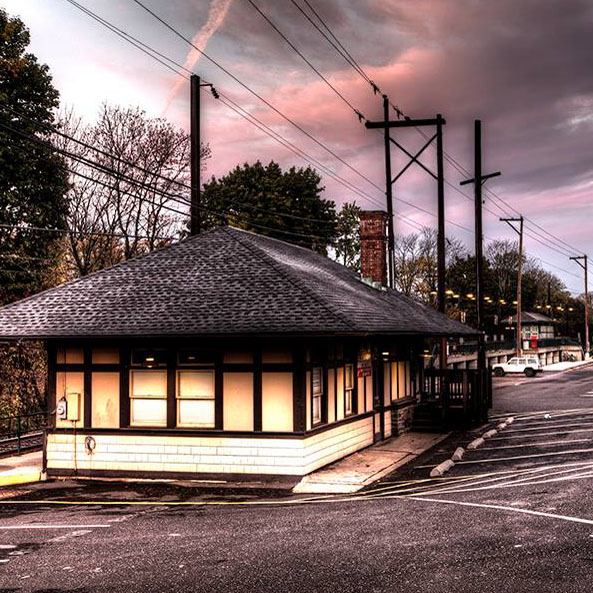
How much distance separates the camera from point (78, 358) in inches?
739

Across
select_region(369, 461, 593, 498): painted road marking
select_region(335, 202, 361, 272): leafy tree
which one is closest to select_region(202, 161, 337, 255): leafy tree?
select_region(335, 202, 361, 272): leafy tree

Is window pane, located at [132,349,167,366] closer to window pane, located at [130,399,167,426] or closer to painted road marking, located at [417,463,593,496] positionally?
window pane, located at [130,399,167,426]

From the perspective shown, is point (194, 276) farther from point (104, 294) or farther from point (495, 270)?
point (495, 270)

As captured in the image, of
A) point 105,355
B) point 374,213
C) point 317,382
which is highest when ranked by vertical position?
point 374,213

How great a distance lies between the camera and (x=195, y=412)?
18.1 metres

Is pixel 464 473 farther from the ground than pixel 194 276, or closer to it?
closer to it

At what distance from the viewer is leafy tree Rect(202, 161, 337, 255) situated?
56906 mm

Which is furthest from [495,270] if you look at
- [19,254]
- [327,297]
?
[327,297]

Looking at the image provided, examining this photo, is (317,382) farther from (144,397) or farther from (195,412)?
(144,397)

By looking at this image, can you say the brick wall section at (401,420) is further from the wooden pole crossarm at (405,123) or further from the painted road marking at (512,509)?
the wooden pole crossarm at (405,123)

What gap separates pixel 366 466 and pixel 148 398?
5810 mm

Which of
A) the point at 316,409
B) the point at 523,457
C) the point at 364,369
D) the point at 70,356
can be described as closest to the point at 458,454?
the point at 523,457

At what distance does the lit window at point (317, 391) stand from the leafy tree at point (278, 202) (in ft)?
121

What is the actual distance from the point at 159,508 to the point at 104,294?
736 centimetres
